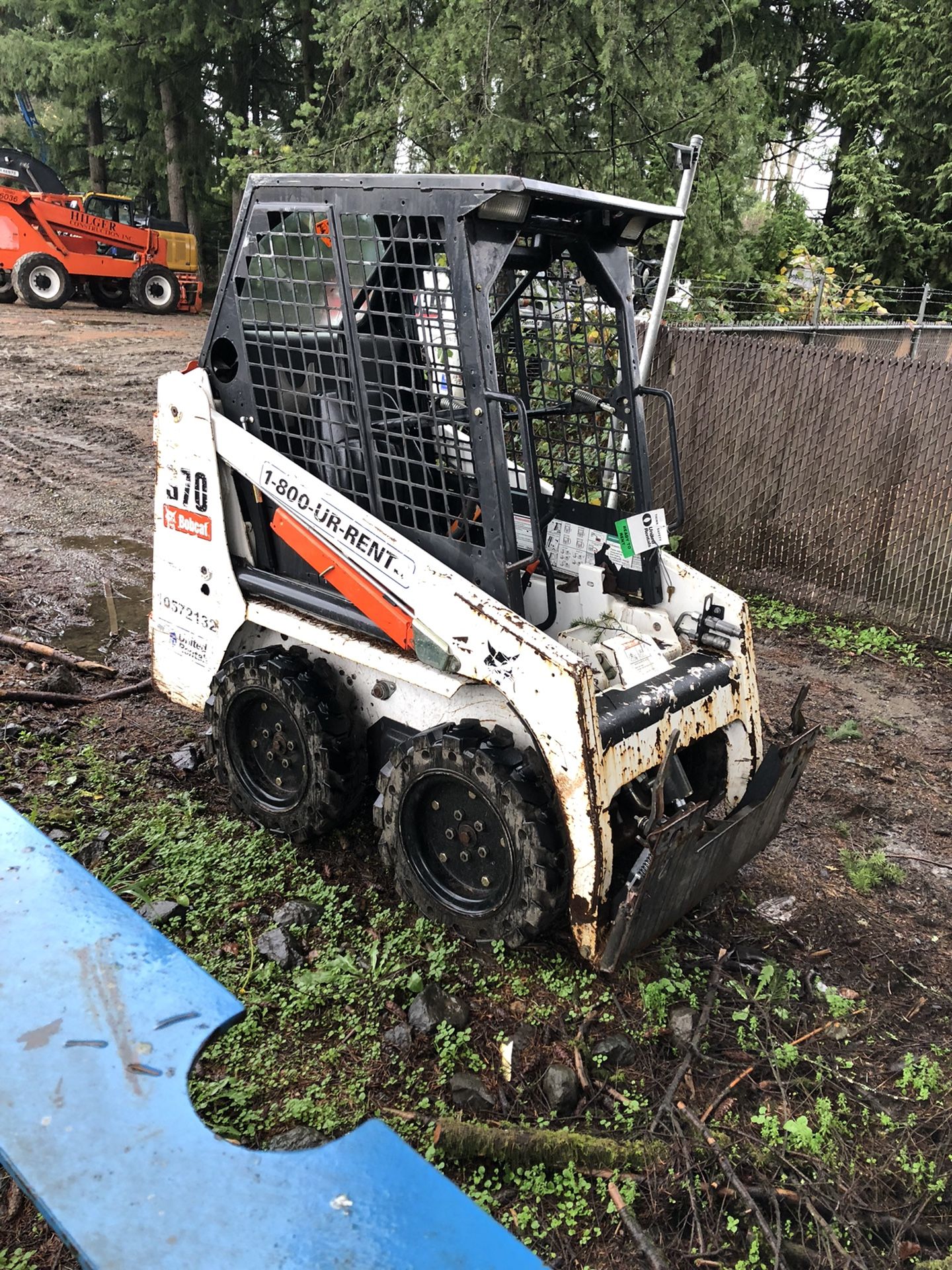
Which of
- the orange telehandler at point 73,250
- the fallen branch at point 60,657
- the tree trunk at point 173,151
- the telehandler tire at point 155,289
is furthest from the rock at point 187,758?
the tree trunk at point 173,151

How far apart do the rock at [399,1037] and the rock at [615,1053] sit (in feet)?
1.92

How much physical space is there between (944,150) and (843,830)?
1543cm

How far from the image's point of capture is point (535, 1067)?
3016mm

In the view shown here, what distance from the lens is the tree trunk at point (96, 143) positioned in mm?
23359

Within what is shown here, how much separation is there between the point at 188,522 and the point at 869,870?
325cm

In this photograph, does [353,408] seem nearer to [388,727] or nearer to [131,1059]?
[388,727]

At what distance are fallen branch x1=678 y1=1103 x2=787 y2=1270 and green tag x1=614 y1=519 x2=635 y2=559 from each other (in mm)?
1865

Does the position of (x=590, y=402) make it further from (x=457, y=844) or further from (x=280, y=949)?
(x=280, y=949)

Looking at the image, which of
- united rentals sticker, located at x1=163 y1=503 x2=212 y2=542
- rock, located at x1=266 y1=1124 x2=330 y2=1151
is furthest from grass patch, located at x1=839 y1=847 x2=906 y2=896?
united rentals sticker, located at x1=163 y1=503 x2=212 y2=542

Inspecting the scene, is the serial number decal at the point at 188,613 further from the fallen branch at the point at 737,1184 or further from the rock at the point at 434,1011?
the fallen branch at the point at 737,1184

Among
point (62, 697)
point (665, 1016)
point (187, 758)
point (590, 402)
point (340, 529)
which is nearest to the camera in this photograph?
point (665, 1016)

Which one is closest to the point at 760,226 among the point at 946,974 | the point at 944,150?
the point at 944,150

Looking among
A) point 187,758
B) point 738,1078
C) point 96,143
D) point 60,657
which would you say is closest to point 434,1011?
point 738,1078

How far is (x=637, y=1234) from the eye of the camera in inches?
97.3
